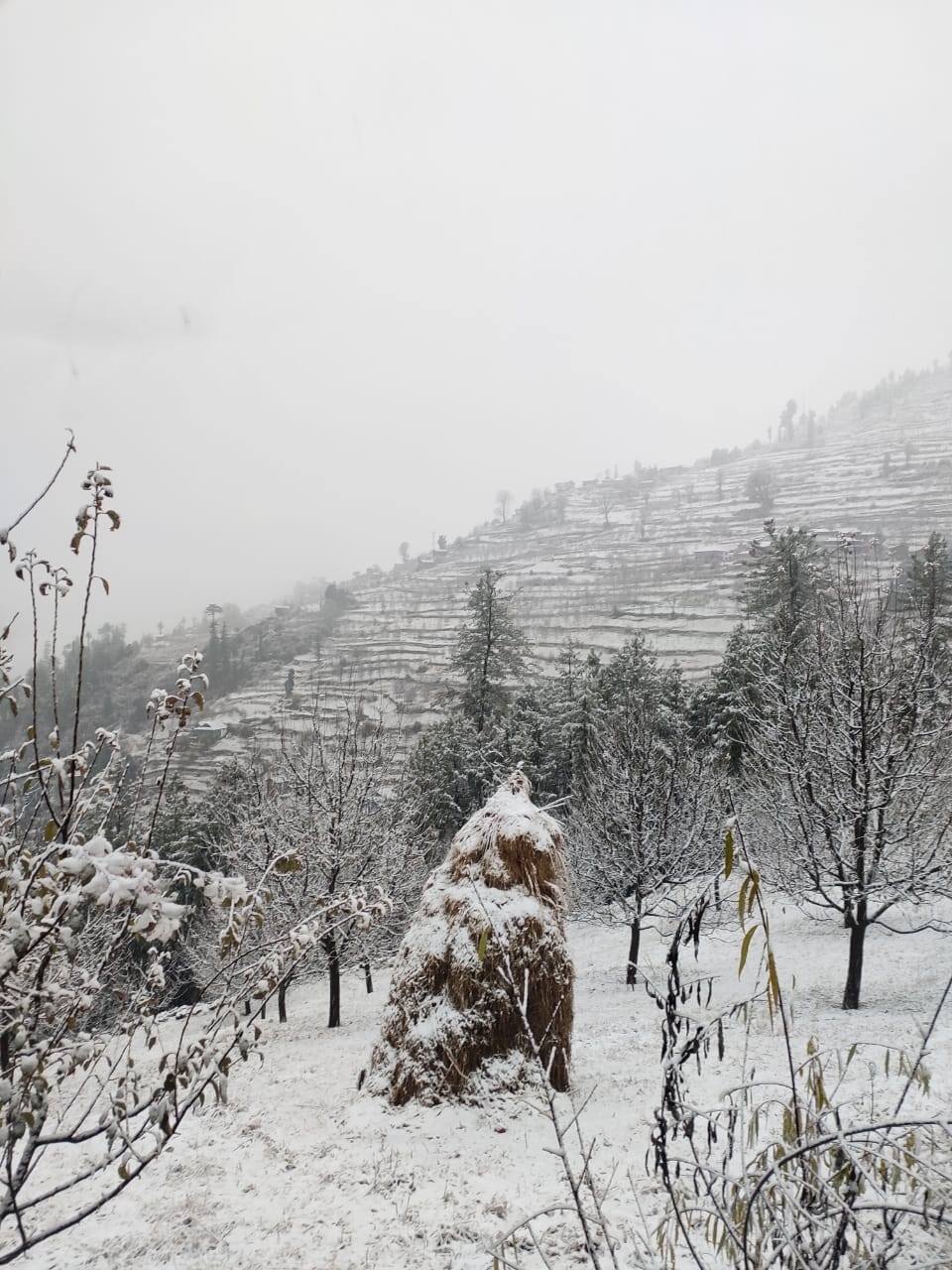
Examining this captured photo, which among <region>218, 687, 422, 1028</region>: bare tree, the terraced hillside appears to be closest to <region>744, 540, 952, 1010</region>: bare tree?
<region>218, 687, 422, 1028</region>: bare tree

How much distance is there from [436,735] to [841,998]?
2036 cm

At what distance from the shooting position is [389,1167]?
6.12 metres

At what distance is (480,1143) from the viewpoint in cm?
659

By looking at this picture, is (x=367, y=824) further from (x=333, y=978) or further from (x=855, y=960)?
(x=855, y=960)

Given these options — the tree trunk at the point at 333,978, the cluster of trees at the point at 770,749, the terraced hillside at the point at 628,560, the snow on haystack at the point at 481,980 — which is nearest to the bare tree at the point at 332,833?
the tree trunk at the point at 333,978

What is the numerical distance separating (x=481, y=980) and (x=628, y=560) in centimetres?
9175

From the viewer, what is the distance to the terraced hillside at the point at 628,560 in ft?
213

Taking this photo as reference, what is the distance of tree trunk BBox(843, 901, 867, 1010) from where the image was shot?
9859 millimetres

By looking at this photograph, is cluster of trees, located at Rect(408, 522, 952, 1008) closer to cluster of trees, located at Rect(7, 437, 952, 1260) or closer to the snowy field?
cluster of trees, located at Rect(7, 437, 952, 1260)

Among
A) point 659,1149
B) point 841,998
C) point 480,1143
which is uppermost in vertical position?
point 659,1149

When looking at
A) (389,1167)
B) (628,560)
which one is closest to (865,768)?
(389,1167)

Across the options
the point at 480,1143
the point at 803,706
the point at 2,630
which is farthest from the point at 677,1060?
the point at 803,706

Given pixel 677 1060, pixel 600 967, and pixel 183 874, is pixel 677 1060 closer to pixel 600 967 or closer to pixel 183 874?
pixel 183 874

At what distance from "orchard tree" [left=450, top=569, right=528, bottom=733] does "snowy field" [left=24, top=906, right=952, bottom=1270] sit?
63.5 ft
